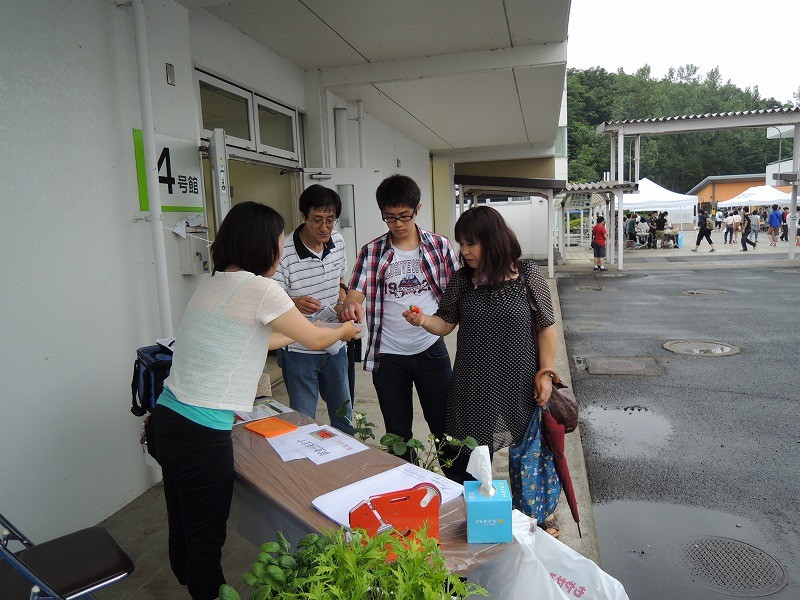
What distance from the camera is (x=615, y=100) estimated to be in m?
66.1

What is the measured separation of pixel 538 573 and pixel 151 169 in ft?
10.2

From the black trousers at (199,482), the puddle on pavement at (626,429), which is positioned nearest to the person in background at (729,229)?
the puddle on pavement at (626,429)


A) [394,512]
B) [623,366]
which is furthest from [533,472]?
[623,366]

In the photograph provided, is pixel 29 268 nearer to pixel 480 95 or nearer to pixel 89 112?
pixel 89 112

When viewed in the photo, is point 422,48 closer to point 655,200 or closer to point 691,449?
point 691,449

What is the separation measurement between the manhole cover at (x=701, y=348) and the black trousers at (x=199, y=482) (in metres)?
6.76

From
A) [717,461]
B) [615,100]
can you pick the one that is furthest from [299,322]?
[615,100]

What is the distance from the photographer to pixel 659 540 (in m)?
3.15

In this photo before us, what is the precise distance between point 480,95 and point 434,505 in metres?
6.83

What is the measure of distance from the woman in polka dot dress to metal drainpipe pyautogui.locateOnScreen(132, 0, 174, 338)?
6.10 ft

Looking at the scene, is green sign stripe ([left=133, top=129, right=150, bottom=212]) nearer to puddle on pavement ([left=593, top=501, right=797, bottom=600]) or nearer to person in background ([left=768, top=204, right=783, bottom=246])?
puddle on pavement ([left=593, top=501, right=797, bottom=600])

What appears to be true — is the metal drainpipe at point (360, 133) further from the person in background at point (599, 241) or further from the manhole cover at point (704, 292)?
the person in background at point (599, 241)

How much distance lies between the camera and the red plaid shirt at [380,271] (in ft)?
9.37

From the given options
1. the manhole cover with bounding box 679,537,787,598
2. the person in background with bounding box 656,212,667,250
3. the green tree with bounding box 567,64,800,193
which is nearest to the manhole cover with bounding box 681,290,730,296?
the manhole cover with bounding box 679,537,787,598
